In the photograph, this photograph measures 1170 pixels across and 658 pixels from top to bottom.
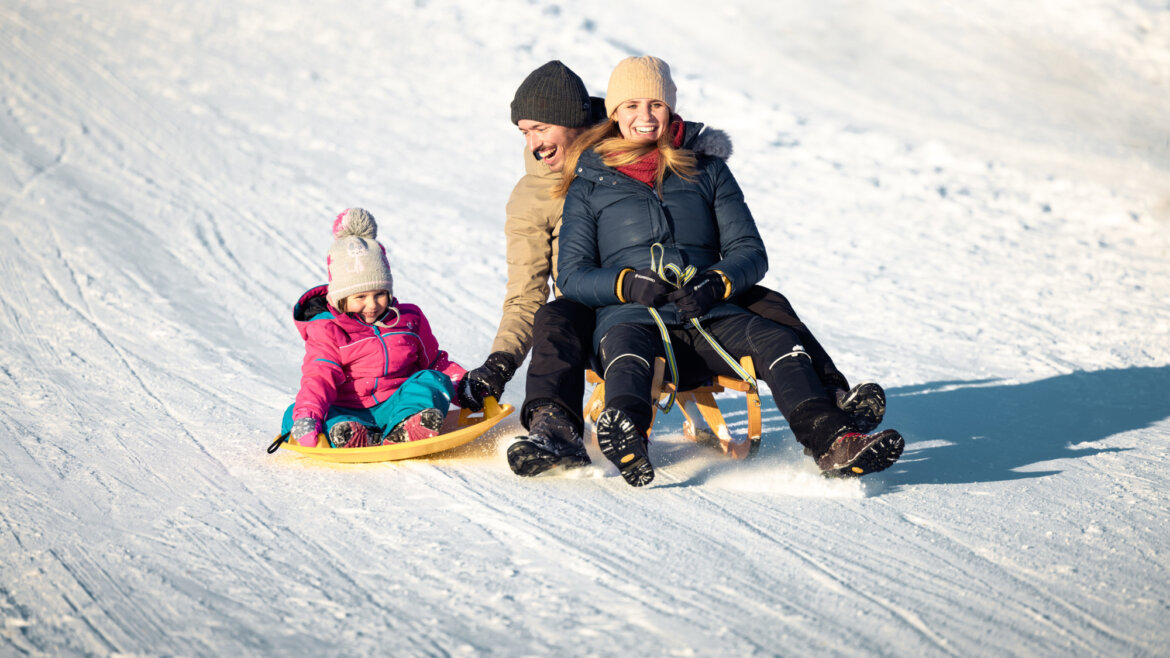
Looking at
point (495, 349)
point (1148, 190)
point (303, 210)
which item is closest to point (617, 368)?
point (495, 349)

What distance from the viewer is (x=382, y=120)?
29.6 feet

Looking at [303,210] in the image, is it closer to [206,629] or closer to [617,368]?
[617,368]

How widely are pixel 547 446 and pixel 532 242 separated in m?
1.11

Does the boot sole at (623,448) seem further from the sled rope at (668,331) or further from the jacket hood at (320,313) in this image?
the jacket hood at (320,313)

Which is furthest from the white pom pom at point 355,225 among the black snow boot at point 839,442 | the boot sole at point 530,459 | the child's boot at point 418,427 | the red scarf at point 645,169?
the black snow boot at point 839,442

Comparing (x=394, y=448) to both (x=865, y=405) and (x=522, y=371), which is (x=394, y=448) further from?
(x=522, y=371)

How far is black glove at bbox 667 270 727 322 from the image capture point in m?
3.11

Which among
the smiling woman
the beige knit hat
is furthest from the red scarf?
the beige knit hat

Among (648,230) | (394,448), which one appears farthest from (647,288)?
(394,448)

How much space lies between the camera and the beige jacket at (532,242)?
12.4 ft

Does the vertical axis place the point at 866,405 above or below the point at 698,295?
below

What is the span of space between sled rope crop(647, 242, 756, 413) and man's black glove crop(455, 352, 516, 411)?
58 cm

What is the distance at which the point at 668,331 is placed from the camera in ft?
10.8

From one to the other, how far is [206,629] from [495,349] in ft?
5.45
